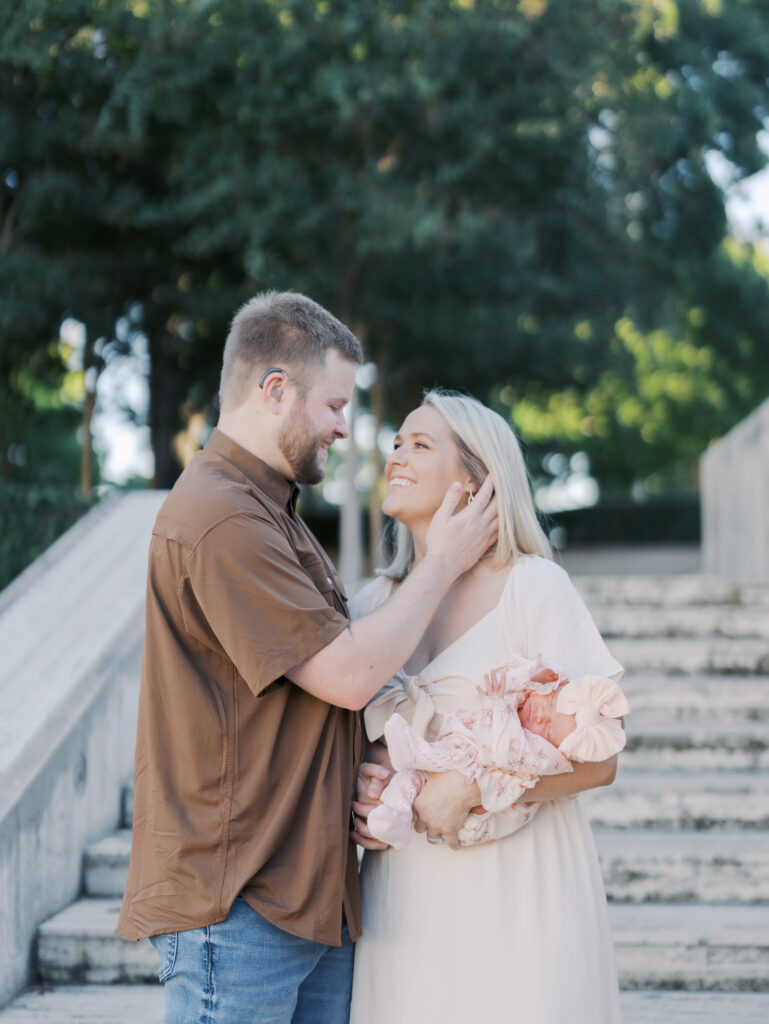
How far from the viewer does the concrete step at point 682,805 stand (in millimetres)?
4418

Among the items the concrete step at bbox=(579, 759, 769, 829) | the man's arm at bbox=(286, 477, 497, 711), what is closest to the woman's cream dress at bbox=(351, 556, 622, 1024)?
the man's arm at bbox=(286, 477, 497, 711)

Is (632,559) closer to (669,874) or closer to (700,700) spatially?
(700,700)

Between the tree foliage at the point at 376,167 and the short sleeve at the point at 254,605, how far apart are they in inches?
332

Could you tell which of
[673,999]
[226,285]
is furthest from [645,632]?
[226,285]

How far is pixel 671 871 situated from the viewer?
4.03 metres

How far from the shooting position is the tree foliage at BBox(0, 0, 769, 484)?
9812 mm

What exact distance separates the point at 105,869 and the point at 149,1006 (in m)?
0.66

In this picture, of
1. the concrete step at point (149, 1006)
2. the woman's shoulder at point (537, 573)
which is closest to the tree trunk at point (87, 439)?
the concrete step at point (149, 1006)

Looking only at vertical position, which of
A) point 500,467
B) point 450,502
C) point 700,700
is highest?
point 500,467

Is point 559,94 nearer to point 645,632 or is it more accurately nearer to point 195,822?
point 645,632

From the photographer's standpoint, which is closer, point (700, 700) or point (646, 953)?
point (646, 953)

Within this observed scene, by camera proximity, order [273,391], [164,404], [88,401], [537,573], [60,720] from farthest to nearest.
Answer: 1. [164,404]
2. [88,401]
3. [60,720]
4. [537,573]
5. [273,391]

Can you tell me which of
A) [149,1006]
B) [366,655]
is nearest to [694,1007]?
[149,1006]

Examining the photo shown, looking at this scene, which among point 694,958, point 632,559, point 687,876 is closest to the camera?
point 694,958
